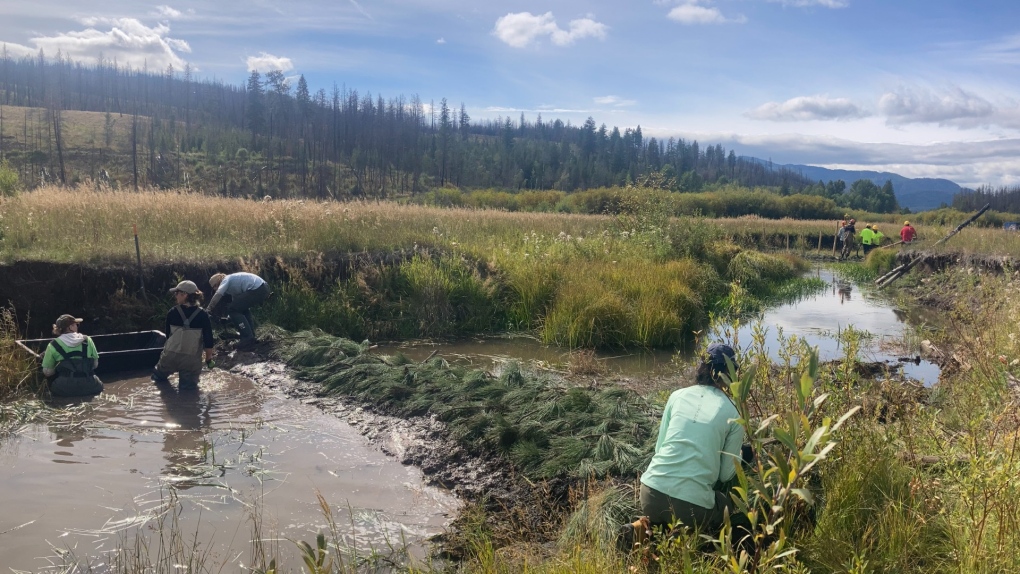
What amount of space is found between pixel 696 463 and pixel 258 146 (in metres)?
76.1

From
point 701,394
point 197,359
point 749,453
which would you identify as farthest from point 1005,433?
point 197,359

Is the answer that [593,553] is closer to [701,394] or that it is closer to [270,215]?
[701,394]

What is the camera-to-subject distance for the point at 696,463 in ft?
12.5

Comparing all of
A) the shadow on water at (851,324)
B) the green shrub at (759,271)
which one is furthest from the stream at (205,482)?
the green shrub at (759,271)

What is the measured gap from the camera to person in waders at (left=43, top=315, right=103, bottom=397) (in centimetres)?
753

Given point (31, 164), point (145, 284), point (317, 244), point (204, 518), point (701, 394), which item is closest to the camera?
point (701, 394)

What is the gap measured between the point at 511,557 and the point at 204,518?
2525 mm

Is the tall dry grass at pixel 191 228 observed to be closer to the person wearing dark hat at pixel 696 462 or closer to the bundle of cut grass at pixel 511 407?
the bundle of cut grass at pixel 511 407

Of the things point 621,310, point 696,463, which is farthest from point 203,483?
point 621,310

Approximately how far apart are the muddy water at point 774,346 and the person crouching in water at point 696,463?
12.8 ft

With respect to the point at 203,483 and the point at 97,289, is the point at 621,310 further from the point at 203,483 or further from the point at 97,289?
the point at 97,289

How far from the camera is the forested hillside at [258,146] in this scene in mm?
→ 56750

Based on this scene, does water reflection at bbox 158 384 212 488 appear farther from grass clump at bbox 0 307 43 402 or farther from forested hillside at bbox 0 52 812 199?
forested hillside at bbox 0 52 812 199

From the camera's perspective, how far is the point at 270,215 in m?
13.5
